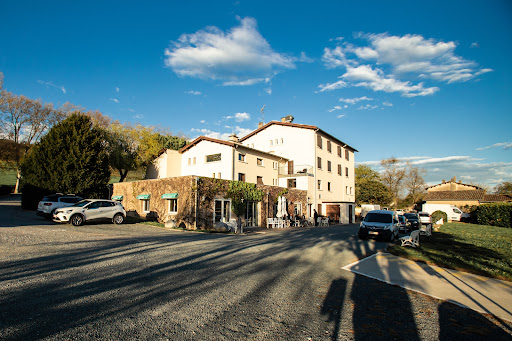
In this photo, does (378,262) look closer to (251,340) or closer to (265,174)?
(251,340)

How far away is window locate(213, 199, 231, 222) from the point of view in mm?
20062

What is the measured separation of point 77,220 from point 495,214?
39407mm

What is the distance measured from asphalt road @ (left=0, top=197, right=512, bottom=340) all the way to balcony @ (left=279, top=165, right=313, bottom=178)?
981 inches

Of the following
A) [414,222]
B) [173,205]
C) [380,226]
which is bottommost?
[414,222]

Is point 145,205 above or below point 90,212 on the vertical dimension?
above

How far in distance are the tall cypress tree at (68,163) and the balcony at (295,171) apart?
19506mm

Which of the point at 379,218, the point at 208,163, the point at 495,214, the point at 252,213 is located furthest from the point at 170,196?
the point at 495,214

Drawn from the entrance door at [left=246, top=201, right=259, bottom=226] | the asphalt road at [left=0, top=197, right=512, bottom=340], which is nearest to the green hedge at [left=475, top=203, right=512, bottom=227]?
the entrance door at [left=246, top=201, right=259, bottom=226]

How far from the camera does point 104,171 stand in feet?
91.7

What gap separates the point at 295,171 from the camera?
115 ft

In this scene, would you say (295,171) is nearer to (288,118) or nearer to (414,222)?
(288,118)

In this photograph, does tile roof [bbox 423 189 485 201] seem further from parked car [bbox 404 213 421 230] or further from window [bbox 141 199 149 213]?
window [bbox 141 199 149 213]

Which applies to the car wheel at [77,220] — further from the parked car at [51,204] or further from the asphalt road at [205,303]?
the asphalt road at [205,303]

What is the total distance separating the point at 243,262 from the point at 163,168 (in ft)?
108
